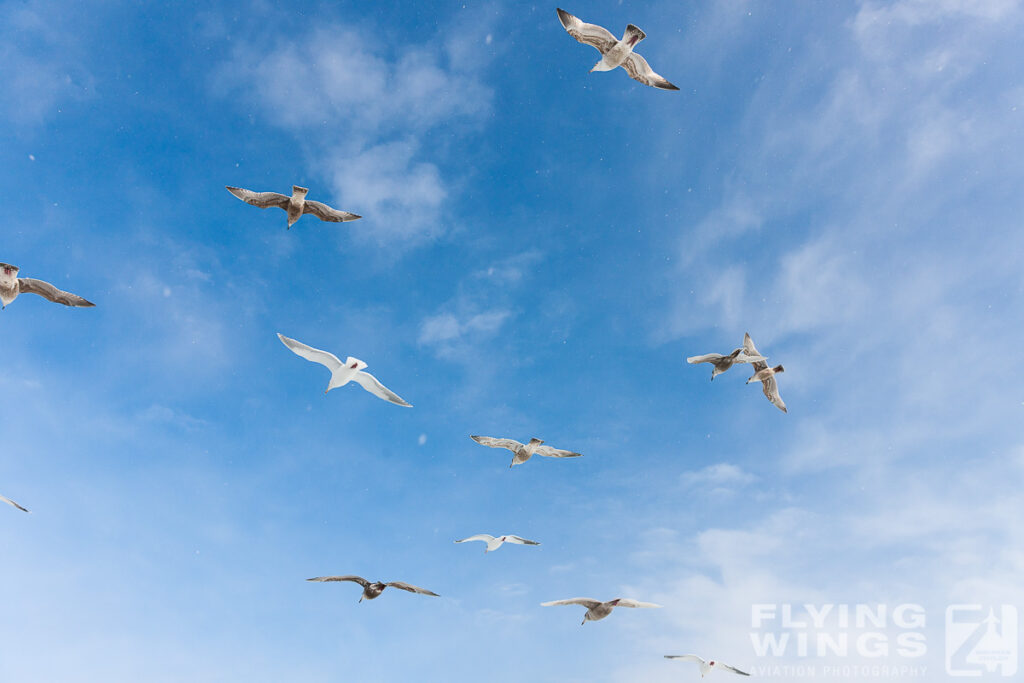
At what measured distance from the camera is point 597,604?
25.1 metres

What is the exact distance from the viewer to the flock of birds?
71.0ft

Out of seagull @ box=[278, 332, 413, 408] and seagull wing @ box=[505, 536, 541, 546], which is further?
seagull wing @ box=[505, 536, 541, 546]

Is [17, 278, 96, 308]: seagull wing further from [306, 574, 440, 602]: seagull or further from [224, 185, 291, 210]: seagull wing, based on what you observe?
[306, 574, 440, 602]: seagull

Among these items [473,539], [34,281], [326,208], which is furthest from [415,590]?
[34,281]

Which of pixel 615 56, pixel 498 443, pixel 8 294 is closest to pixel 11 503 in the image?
pixel 8 294

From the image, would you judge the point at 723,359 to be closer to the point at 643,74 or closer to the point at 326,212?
the point at 643,74

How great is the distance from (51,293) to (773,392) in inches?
1059

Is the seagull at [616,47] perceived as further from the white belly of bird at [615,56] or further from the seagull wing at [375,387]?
the seagull wing at [375,387]

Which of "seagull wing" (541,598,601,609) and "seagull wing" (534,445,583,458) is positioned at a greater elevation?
"seagull wing" (534,445,583,458)

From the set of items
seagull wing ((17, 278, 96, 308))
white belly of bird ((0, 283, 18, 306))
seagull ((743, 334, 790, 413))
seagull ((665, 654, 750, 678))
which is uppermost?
seagull ((743, 334, 790, 413))

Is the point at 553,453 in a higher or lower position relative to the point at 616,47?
lower

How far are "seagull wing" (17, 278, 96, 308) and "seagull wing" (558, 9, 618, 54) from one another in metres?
18.7

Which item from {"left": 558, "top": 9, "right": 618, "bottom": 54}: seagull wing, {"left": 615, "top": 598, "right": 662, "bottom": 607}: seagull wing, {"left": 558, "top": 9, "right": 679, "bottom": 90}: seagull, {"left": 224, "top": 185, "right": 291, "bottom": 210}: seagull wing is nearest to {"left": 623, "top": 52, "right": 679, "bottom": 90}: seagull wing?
{"left": 558, "top": 9, "right": 679, "bottom": 90}: seagull

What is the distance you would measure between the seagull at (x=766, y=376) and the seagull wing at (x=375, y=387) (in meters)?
12.5
